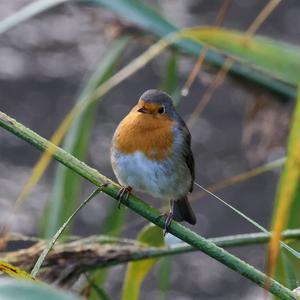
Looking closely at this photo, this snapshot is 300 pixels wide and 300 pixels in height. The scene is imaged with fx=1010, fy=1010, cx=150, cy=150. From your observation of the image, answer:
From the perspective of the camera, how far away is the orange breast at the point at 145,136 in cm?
207

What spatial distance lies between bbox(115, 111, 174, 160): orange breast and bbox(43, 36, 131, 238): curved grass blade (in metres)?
0.08

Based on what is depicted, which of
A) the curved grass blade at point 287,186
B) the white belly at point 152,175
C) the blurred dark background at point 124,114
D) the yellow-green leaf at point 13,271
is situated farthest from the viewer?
the blurred dark background at point 124,114

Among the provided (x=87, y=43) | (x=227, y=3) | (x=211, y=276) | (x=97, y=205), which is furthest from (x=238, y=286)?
(x=227, y=3)

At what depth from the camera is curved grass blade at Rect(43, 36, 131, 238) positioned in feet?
6.60

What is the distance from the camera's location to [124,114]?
5676 mm

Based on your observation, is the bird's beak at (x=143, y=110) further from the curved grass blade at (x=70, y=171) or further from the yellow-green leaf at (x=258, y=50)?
the yellow-green leaf at (x=258, y=50)

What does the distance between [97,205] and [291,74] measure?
4.01 m

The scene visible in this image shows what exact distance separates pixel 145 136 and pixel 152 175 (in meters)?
0.08

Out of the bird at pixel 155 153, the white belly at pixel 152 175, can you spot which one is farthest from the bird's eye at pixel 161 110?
the white belly at pixel 152 175

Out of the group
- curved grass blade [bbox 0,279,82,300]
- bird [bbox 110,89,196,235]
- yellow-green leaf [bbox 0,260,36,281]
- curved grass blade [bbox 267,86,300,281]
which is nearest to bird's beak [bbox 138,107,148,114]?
bird [bbox 110,89,196,235]

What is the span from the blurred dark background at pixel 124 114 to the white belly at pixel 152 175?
981 mm

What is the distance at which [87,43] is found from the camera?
6723 mm

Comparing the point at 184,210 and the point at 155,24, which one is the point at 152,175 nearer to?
the point at 184,210

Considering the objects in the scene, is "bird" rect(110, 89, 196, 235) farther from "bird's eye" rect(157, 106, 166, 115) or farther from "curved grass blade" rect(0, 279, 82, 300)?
"curved grass blade" rect(0, 279, 82, 300)
